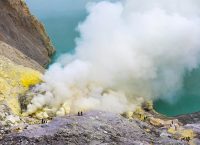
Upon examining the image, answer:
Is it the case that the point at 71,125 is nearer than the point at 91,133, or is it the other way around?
the point at 91,133

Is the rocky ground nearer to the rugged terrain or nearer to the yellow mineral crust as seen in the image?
the rugged terrain

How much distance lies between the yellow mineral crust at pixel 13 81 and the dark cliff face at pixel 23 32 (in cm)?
2313

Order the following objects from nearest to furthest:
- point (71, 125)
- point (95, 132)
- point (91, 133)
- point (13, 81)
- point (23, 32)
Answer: point (91, 133)
point (95, 132)
point (71, 125)
point (13, 81)
point (23, 32)

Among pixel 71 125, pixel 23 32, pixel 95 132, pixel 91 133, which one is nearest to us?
pixel 91 133

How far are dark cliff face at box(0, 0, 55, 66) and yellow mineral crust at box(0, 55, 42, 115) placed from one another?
2313 cm

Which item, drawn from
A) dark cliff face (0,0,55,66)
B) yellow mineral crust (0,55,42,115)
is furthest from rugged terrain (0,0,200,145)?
dark cliff face (0,0,55,66)

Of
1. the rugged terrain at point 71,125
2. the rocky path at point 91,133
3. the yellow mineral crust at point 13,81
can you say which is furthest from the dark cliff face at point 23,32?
the rocky path at point 91,133

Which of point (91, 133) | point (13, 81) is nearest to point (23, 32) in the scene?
A: point (13, 81)

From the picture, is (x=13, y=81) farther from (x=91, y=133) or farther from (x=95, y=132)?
(x=91, y=133)

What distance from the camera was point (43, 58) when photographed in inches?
4508

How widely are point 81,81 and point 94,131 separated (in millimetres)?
36999

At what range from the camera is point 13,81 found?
71625 mm

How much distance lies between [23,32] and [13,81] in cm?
4407

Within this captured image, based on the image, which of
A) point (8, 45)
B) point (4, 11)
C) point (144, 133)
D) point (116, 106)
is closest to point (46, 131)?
point (144, 133)
